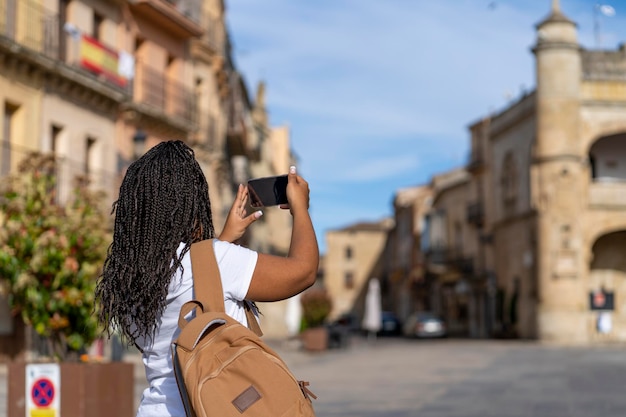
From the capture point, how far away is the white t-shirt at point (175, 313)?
3.09 m

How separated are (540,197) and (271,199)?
142ft

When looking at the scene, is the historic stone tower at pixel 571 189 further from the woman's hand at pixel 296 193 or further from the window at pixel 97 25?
the woman's hand at pixel 296 193

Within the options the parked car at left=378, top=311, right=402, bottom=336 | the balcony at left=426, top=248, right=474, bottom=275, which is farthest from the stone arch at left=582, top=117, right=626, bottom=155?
the parked car at left=378, top=311, right=402, bottom=336

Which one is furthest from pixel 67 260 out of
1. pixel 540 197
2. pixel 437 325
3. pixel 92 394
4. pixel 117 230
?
pixel 437 325

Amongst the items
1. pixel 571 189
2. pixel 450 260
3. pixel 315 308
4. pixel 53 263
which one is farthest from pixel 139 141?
pixel 450 260

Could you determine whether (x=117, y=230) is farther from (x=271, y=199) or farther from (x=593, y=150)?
(x=593, y=150)

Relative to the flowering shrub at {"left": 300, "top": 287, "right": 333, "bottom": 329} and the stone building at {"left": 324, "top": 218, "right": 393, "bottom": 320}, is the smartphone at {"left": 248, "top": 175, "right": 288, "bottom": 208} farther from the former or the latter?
the stone building at {"left": 324, "top": 218, "right": 393, "bottom": 320}

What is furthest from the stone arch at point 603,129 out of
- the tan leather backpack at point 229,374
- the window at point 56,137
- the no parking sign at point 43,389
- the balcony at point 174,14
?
the tan leather backpack at point 229,374

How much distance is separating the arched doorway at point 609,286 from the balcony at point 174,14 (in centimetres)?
2160

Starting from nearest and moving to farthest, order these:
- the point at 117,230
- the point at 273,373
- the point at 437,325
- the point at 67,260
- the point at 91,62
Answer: the point at 273,373 → the point at 117,230 → the point at 67,260 → the point at 91,62 → the point at 437,325

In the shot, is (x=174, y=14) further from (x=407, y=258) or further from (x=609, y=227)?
(x=407, y=258)

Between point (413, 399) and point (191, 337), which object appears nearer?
point (191, 337)

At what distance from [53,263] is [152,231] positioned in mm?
9094

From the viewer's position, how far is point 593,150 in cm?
4772
